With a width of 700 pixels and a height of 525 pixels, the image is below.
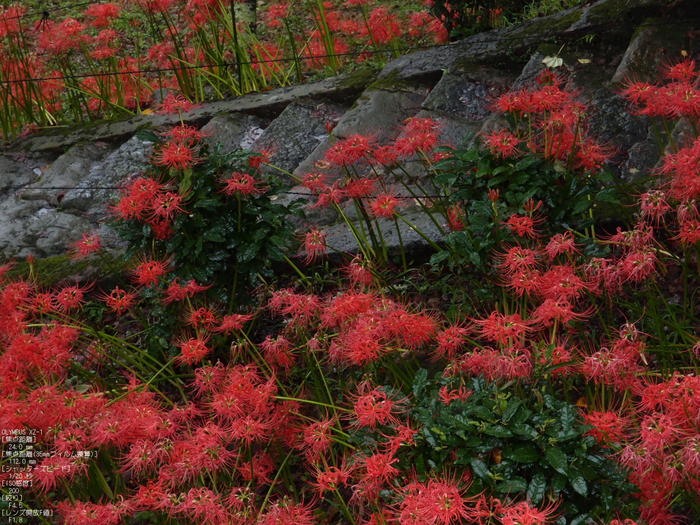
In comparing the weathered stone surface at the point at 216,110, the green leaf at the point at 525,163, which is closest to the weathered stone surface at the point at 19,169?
the weathered stone surface at the point at 216,110

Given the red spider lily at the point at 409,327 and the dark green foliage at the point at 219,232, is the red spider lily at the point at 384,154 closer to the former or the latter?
the dark green foliage at the point at 219,232

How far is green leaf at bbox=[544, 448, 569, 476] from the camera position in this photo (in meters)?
2.10

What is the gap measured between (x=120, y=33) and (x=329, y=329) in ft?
19.7

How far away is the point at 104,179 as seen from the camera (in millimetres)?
5457

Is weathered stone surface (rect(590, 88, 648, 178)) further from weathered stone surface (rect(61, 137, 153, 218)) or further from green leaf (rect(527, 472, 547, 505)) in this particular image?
weathered stone surface (rect(61, 137, 153, 218))

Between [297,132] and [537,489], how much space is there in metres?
3.77

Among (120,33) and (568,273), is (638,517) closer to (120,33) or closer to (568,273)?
(568,273)

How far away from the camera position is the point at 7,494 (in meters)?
3.05

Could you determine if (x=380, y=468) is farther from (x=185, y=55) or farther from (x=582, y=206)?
(x=185, y=55)

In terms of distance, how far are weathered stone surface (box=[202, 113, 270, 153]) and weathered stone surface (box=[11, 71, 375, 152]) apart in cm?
9

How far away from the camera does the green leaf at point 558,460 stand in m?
2.10

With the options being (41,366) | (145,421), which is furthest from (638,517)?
(41,366)

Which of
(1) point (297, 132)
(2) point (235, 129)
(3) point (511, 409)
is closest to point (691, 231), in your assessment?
(3) point (511, 409)

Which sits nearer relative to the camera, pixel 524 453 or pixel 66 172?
pixel 524 453
